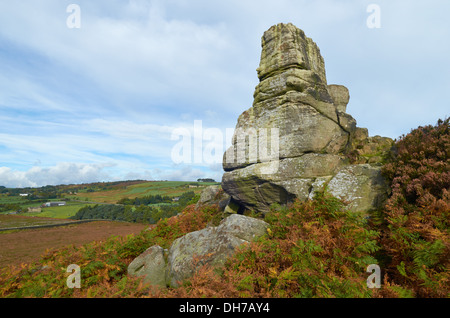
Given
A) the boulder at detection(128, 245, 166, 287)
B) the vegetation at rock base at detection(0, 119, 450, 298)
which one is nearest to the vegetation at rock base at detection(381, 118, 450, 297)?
the vegetation at rock base at detection(0, 119, 450, 298)

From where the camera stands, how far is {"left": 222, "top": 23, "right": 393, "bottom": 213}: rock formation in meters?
9.68

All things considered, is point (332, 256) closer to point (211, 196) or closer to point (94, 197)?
point (211, 196)

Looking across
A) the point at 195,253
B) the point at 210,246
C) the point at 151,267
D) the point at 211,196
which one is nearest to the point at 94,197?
the point at 211,196

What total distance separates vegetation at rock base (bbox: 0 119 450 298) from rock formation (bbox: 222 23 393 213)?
5.21 feet

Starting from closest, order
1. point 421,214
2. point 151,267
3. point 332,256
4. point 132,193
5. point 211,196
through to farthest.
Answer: point 332,256 < point 421,214 < point 151,267 < point 211,196 < point 132,193

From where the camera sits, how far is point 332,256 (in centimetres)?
564

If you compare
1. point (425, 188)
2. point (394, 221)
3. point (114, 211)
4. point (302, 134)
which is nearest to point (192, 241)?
point (394, 221)

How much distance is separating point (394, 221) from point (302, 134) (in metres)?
6.17

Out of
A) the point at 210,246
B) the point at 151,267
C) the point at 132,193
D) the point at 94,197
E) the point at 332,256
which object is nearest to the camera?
the point at 332,256

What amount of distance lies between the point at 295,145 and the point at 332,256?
667 cm

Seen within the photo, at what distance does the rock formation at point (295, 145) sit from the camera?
31.8 ft

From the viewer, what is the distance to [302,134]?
11.0 m

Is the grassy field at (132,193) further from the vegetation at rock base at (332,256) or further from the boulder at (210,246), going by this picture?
the vegetation at rock base at (332,256)
